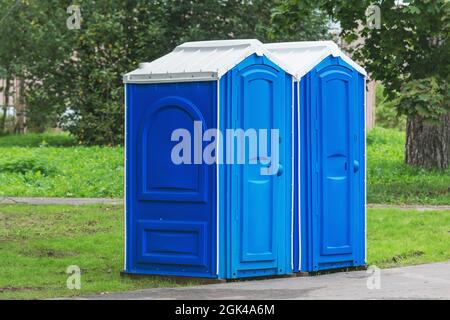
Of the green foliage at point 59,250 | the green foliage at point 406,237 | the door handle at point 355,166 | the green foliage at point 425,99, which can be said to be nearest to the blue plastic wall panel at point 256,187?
the green foliage at point 59,250

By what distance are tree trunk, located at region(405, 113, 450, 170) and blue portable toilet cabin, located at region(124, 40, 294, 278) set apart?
1311 centimetres

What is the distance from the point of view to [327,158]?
10.8 meters

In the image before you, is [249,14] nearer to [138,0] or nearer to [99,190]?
[138,0]

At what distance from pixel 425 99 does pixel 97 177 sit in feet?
22.2

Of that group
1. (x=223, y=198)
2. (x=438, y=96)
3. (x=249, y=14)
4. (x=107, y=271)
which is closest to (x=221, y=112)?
(x=223, y=198)

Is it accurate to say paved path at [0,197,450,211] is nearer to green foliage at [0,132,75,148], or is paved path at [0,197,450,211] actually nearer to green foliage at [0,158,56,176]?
green foliage at [0,158,56,176]

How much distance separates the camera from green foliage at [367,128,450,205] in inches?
749

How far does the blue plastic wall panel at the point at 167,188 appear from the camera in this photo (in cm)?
992

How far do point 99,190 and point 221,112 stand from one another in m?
10.5

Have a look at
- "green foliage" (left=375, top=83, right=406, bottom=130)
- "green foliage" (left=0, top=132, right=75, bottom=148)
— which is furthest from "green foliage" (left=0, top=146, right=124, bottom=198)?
"green foliage" (left=375, top=83, right=406, bottom=130)

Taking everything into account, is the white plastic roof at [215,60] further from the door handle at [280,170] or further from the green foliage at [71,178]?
the green foliage at [71,178]

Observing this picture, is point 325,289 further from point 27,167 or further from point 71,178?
point 27,167

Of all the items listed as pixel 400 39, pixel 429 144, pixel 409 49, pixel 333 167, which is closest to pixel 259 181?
pixel 333 167

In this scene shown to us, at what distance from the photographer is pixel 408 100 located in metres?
18.5
